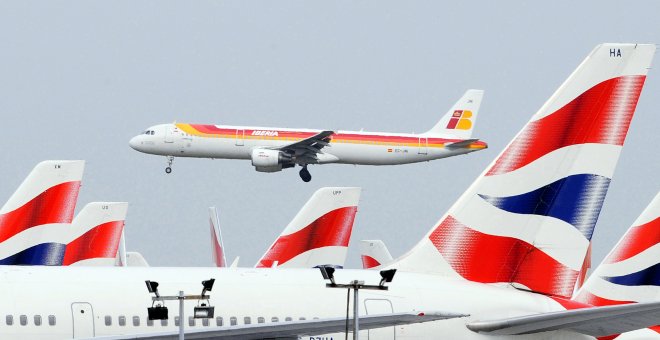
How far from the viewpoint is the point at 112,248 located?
1686 inches

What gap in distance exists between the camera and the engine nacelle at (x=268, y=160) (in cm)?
8469

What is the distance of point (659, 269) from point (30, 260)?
19530 millimetres

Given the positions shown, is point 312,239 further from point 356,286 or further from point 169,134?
point 169,134

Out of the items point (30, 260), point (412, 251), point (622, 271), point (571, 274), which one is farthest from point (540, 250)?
point (30, 260)

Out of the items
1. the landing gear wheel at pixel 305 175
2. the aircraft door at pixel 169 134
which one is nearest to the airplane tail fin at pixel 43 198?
the aircraft door at pixel 169 134

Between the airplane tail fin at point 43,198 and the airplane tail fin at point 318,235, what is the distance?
5899 millimetres

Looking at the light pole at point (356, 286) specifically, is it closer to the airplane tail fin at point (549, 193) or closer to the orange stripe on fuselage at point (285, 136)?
the airplane tail fin at point (549, 193)

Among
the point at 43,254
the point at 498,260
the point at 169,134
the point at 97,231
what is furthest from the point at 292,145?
the point at 498,260

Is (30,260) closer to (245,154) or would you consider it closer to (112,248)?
(112,248)

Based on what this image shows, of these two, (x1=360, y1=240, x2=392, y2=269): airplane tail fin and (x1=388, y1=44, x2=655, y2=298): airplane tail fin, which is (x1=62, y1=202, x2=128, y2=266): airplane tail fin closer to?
(x1=360, y1=240, x2=392, y2=269): airplane tail fin

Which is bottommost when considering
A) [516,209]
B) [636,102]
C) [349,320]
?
[349,320]

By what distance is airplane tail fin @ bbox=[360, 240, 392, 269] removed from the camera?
5800cm

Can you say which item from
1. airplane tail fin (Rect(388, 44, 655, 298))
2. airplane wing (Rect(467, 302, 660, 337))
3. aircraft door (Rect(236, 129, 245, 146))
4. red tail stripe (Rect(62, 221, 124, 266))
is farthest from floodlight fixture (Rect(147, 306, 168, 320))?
aircraft door (Rect(236, 129, 245, 146))

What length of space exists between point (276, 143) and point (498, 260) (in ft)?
219
